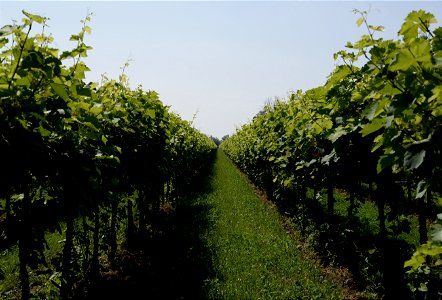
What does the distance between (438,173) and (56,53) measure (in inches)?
119

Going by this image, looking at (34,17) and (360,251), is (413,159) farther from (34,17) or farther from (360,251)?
(360,251)

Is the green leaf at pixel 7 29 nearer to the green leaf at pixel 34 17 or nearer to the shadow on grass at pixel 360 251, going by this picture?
the green leaf at pixel 34 17

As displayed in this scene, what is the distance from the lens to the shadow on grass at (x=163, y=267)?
18.5ft

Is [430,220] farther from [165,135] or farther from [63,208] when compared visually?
[63,208]

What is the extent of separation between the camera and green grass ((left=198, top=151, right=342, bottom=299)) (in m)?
5.67

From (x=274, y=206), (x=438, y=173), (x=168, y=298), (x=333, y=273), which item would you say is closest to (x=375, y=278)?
(x=333, y=273)

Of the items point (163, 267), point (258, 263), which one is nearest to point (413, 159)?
point (258, 263)

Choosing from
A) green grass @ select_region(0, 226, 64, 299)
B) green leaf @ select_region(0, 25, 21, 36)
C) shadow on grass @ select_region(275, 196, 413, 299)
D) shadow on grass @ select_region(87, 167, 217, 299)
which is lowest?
shadow on grass @ select_region(275, 196, 413, 299)

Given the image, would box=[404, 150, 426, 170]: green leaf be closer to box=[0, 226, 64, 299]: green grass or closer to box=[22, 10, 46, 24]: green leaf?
box=[22, 10, 46, 24]: green leaf

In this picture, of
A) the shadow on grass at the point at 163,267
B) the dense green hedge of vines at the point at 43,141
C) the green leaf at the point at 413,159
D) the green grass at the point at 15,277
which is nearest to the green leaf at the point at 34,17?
the dense green hedge of vines at the point at 43,141

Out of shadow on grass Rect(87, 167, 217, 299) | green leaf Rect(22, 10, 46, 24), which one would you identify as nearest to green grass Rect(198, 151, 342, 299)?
shadow on grass Rect(87, 167, 217, 299)

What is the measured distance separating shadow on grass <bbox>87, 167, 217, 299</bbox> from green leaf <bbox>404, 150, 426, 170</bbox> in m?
4.45

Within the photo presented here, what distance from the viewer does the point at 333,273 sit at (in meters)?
6.55

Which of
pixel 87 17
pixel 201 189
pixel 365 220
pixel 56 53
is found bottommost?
pixel 365 220
